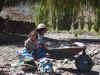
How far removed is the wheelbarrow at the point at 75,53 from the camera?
17.8 ft

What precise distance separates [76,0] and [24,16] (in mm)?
12221

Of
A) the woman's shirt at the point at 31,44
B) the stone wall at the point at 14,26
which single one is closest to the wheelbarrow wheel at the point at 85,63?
the woman's shirt at the point at 31,44

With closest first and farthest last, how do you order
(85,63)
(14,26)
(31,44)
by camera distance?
(31,44)
(85,63)
(14,26)

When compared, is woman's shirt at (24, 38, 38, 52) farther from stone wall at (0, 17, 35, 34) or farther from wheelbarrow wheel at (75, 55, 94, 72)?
stone wall at (0, 17, 35, 34)

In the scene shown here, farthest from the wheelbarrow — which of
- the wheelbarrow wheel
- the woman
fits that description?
the woman

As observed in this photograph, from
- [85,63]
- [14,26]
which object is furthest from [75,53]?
[14,26]

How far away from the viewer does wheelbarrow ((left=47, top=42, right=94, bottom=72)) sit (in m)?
5.44

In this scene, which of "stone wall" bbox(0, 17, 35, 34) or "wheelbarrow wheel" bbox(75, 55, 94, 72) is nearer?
"wheelbarrow wheel" bbox(75, 55, 94, 72)

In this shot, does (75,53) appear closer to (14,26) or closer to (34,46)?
(34,46)

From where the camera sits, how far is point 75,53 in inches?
221

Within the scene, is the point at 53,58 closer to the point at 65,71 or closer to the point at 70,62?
the point at 65,71

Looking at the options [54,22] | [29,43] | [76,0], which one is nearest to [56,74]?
[29,43]

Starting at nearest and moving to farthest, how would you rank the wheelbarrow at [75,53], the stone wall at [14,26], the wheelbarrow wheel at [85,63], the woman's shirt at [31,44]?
the woman's shirt at [31,44] < the wheelbarrow at [75,53] < the wheelbarrow wheel at [85,63] < the stone wall at [14,26]

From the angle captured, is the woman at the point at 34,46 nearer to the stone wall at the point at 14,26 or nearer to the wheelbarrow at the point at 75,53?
the wheelbarrow at the point at 75,53
